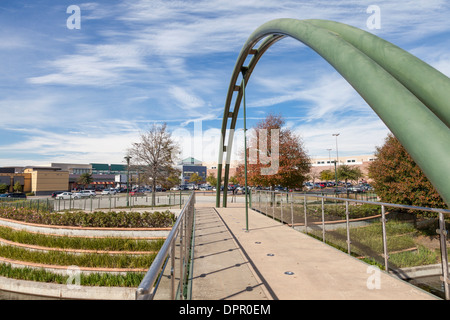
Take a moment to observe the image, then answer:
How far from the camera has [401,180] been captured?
472 inches

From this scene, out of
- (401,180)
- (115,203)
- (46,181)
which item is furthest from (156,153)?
(46,181)

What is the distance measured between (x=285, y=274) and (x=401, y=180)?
9995 millimetres

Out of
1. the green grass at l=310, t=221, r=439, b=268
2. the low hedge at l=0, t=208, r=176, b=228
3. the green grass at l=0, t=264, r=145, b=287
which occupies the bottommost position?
the green grass at l=0, t=264, r=145, b=287

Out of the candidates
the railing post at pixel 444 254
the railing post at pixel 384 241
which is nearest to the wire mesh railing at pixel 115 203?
the railing post at pixel 384 241

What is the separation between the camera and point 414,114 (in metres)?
3.06

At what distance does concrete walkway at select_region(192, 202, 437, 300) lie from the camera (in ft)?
12.7

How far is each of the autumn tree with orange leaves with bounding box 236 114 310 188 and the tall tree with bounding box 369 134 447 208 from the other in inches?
304

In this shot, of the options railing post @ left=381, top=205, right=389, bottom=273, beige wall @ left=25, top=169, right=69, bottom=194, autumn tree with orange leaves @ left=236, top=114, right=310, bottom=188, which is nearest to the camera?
railing post @ left=381, top=205, right=389, bottom=273

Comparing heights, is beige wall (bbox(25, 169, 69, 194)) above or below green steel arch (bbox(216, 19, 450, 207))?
below

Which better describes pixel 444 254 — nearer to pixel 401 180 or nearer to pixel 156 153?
pixel 401 180

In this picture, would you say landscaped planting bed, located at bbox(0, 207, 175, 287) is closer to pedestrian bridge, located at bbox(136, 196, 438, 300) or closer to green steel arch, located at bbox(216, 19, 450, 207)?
pedestrian bridge, located at bbox(136, 196, 438, 300)

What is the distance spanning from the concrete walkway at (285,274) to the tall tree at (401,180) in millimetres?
6563

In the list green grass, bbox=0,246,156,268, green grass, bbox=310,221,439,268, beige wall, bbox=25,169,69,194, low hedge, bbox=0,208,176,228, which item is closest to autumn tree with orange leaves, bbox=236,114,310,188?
low hedge, bbox=0,208,176,228
